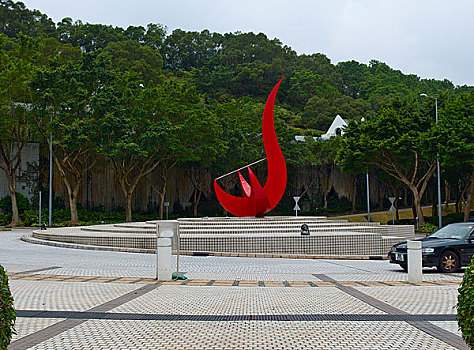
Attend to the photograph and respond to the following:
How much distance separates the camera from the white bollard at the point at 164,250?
1056cm

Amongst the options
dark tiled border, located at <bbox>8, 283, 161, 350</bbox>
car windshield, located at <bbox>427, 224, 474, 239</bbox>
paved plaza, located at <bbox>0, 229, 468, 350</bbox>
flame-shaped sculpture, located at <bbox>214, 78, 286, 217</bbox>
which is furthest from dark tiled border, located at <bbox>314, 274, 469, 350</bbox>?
flame-shaped sculpture, located at <bbox>214, 78, 286, 217</bbox>

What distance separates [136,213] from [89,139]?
1394 cm

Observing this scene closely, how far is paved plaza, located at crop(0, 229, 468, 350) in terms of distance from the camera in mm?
5559

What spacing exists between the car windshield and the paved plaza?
1.37 m

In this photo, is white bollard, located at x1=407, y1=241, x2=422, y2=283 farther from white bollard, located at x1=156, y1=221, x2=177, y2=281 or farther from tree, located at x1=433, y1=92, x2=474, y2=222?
tree, located at x1=433, y1=92, x2=474, y2=222

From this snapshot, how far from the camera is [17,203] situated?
137 ft

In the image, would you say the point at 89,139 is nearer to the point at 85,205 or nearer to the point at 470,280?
the point at 85,205

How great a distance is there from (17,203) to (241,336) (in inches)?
1599

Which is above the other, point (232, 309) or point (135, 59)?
point (135, 59)

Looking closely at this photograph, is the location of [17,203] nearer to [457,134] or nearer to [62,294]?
[457,134]

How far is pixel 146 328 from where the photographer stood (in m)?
6.16

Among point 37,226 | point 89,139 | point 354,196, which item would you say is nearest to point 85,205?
point 37,226

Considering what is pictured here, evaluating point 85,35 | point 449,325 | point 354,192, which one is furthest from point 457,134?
point 85,35

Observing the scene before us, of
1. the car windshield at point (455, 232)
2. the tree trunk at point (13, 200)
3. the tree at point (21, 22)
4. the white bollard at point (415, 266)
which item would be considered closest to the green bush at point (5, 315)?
the white bollard at point (415, 266)
